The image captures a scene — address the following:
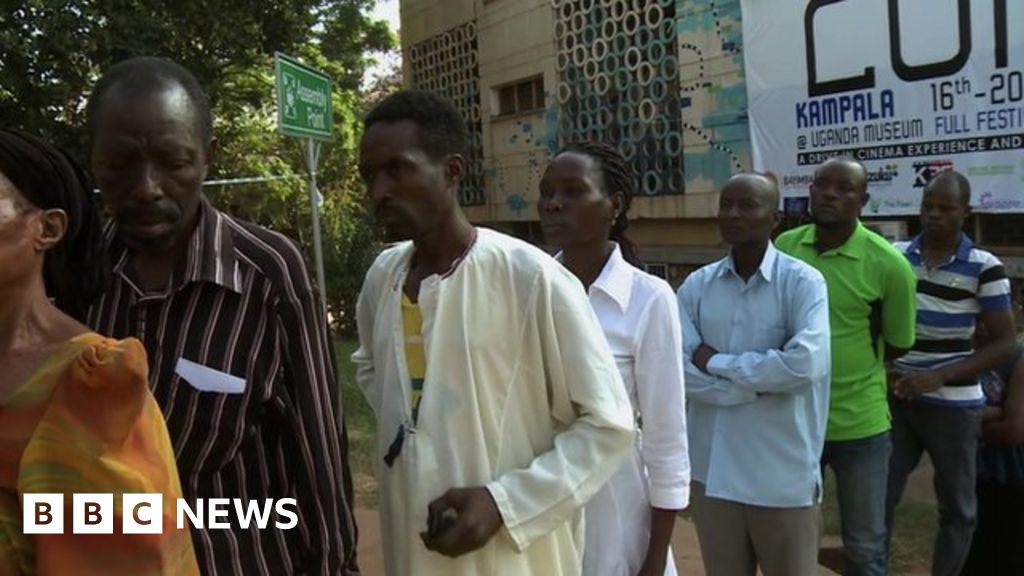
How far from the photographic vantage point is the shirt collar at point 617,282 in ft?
7.20

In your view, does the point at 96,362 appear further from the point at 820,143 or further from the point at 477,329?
the point at 820,143

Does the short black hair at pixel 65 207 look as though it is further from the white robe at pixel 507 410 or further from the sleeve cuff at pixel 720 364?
the sleeve cuff at pixel 720 364

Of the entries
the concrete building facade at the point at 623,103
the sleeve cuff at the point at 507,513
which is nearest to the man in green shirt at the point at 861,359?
the sleeve cuff at the point at 507,513

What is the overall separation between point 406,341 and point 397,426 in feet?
0.52

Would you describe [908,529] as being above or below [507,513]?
below

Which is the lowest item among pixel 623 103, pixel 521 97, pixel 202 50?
pixel 623 103

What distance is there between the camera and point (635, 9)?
9.68m

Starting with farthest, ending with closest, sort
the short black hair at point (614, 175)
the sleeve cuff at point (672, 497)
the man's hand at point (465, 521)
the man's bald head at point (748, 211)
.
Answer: the man's bald head at point (748, 211) → the short black hair at point (614, 175) → the sleeve cuff at point (672, 497) → the man's hand at point (465, 521)

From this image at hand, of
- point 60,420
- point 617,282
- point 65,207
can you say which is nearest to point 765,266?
point 617,282

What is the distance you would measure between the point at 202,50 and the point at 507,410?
11.2m

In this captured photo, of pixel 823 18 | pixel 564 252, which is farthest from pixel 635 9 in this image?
pixel 564 252

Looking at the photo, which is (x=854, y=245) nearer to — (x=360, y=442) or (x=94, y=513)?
(x=94, y=513)

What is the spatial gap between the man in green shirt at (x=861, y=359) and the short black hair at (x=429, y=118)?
7.18 feet

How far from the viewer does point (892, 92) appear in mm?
6676
